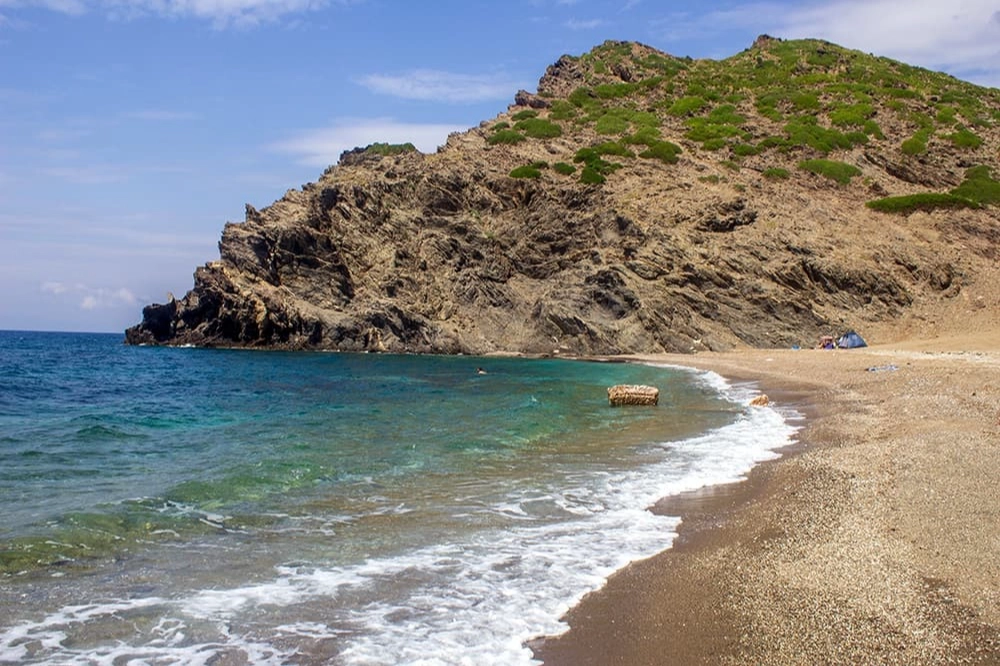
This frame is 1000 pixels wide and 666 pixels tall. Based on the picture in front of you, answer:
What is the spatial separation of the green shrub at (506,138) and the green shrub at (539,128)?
1.32 meters

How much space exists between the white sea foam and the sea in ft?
0.08

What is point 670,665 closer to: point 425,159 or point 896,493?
point 896,493

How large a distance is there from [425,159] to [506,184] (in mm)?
7403

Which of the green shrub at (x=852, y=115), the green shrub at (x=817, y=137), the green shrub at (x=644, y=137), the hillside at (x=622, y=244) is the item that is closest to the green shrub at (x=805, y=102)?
the green shrub at (x=852, y=115)

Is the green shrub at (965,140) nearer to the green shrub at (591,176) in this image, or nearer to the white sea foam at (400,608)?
the green shrub at (591,176)

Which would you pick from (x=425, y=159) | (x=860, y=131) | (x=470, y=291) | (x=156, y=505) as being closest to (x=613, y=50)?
(x=860, y=131)

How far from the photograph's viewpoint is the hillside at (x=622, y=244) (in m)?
46.2

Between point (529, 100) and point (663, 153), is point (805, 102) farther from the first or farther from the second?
point (529, 100)

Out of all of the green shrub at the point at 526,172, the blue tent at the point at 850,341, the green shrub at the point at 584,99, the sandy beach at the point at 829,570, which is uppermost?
the green shrub at the point at 584,99

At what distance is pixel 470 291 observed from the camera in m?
51.8

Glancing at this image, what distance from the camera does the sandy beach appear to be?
16.5 feet

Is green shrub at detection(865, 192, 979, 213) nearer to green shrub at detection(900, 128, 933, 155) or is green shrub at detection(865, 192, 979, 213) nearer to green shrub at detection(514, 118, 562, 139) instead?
green shrub at detection(900, 128, 933, 155)

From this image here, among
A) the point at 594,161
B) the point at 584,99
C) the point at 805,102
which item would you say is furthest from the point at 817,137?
the point at 584,99

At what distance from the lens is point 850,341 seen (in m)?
40.8
